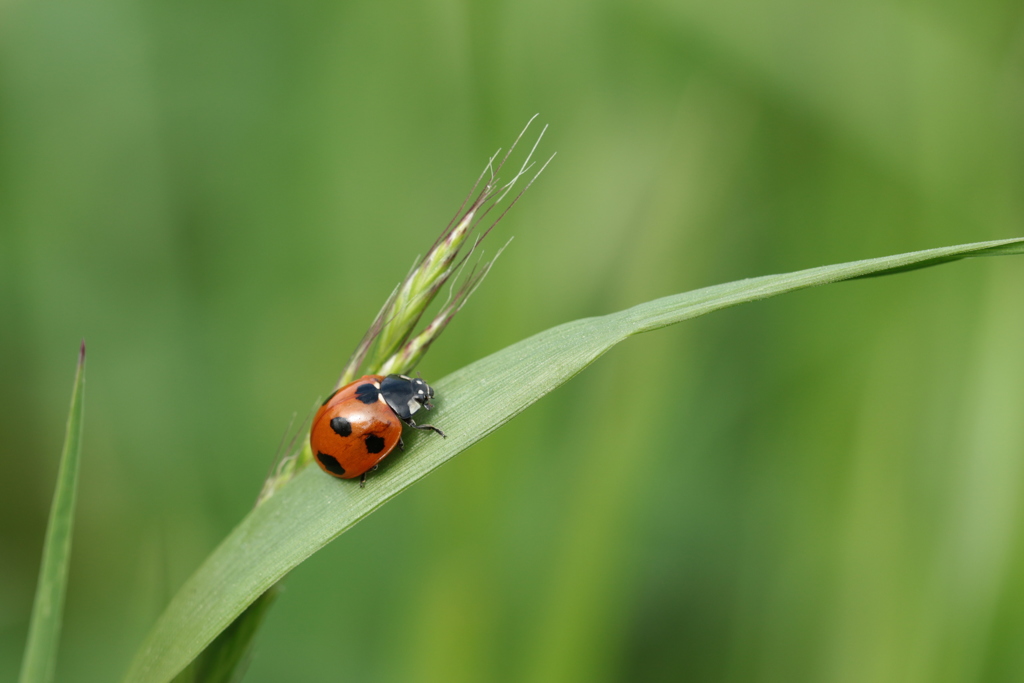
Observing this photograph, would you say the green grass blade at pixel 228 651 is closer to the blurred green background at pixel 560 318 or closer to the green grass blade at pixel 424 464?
the green grass blade at pixel 424 464

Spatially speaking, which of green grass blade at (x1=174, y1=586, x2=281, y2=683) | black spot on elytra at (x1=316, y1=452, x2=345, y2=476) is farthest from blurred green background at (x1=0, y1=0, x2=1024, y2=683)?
black spot on elytra at (x1=316, y1=452, x2=345, y2=476)

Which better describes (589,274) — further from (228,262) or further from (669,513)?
(228,262)

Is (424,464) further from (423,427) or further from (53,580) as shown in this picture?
(53,580)

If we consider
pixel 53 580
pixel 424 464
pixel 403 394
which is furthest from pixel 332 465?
pixel 53 580

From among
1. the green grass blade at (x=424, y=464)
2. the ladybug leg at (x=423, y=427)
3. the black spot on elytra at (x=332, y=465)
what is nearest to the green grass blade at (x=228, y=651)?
the green grass blade at (x=424, y=464)

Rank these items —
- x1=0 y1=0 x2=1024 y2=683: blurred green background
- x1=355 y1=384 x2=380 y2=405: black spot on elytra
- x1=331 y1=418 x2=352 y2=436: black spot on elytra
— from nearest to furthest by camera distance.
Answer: x1=331 y1=418 x2=352 y2=436: black spot on elytra, x1=355 y1=384 x2=380 y2=405: black spot on elytra, x1=0 y1=0 x2=1024 y2=683: blurred green background

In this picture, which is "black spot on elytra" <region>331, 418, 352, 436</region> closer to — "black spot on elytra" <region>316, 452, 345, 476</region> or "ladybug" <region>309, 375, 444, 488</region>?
"ladybug" <region>309, 375, 444, 488</region>
